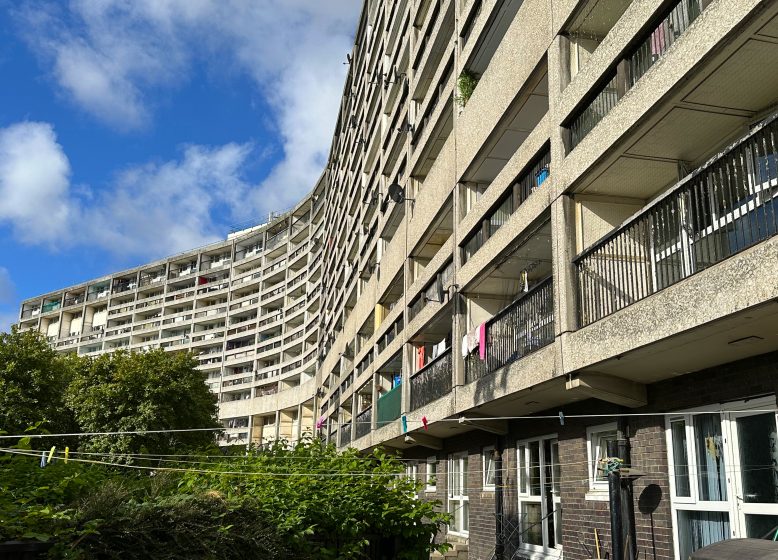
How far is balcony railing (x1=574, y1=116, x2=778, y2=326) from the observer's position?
6973 mm

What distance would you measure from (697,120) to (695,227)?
1.30m

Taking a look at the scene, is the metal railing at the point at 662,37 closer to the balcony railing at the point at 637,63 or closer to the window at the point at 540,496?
the balcony railing at the point at 637,63

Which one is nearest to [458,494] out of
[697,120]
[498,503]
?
[498,503]

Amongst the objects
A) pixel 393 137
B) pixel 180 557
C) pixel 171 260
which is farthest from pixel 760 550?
pixel 171 260

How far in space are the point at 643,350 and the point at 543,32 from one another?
6.24 m

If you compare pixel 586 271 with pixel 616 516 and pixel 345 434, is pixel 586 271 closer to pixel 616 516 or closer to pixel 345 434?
pixel 616 516

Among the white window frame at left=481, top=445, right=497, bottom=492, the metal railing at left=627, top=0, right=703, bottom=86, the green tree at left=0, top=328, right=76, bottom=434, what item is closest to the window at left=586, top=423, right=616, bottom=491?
the white window frame at left=481, top=445, right=497, bottom=492

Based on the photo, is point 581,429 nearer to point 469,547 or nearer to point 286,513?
point 286,513

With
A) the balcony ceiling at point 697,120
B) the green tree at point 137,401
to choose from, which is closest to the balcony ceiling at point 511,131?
the balcony ceiling at point 697,120

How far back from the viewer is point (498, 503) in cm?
1436

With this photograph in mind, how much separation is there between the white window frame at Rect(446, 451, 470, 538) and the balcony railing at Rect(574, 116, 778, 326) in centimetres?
915

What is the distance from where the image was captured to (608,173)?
9812 mm

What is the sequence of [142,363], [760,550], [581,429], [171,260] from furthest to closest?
[171,260] < [142,363] < [581,429] < [760,550]

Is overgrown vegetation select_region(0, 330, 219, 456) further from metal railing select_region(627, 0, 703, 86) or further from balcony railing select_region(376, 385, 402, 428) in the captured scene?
metal railing select_region(627, 0, 703, 86)
